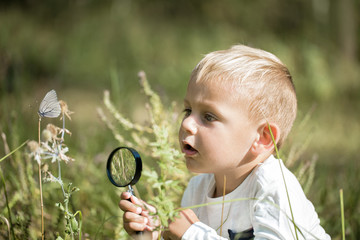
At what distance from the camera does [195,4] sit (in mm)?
7508

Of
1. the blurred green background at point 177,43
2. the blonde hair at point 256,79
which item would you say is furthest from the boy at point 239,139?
the blurred green background at point 177,43

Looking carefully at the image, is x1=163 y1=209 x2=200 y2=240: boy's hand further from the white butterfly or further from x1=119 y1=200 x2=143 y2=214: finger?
the white butterfly

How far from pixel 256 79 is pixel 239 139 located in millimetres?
189

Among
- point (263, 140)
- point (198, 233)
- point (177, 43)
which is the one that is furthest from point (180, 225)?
point (177, 43)

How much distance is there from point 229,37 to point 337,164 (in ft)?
11.5

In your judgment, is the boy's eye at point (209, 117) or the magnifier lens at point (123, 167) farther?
the boy's eye at point (209, 117)

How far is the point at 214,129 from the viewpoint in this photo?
147 cm

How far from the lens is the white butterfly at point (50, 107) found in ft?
3.82

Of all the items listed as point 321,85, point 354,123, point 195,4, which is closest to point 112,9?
point 195,4

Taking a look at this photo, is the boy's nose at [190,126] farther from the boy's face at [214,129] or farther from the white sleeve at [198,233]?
the white sleeve at [198,233]

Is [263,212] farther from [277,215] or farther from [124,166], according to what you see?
[124,166]

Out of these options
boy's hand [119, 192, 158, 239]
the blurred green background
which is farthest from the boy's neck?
the blurred green background

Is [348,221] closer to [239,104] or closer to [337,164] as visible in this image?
[239,104]

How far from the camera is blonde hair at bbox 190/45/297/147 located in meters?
1.48
